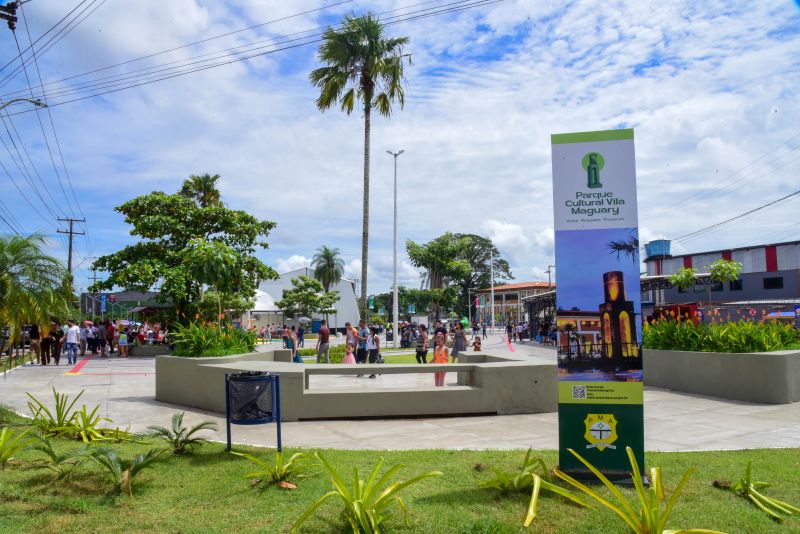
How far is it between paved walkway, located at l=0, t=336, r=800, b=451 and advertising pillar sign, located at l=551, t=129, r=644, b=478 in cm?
217

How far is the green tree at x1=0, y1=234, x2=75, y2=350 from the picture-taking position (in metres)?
12.6

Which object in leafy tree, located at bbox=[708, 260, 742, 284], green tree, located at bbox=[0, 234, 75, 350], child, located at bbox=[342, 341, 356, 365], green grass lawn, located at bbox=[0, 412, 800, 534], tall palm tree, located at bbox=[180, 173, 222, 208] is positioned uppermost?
tall palm tree, located at bbox=[180, 173, 222, 208]

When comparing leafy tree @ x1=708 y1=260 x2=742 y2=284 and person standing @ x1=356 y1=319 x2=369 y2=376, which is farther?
leafy tree @ x1=708 y1=260 x2=742 y2=284

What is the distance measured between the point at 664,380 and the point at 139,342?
28968mm

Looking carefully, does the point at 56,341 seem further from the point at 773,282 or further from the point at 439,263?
the point at 773,282

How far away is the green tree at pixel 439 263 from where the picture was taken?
55344 millimetres

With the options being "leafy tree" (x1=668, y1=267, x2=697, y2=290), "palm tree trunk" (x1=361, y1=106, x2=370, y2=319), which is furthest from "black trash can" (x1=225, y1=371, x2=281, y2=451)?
"leafy tree" (x1=668, y1=267, x2=697, y2=290)

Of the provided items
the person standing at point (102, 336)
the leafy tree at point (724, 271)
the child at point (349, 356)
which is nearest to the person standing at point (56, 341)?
the person standing at point (102, 336)

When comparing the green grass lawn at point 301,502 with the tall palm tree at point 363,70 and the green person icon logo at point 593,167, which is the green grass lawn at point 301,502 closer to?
the green person icon logo at point 593,167

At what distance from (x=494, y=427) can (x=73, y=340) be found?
1906 cm

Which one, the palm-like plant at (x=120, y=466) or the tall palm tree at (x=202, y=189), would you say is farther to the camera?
the tall palm tree at (x=202, y=189)

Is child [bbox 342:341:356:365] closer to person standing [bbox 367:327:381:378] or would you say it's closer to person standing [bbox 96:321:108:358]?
person standing [bbox 367:327:381:378]

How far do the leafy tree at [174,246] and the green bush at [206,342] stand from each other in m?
14.5

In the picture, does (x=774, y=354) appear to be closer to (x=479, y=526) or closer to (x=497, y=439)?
(x=497, y=439)
